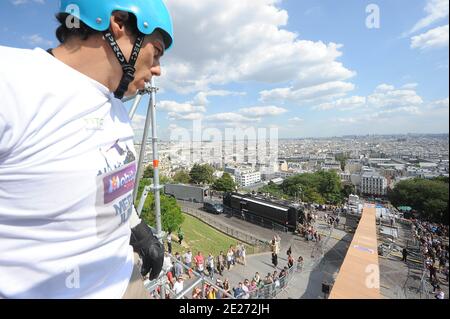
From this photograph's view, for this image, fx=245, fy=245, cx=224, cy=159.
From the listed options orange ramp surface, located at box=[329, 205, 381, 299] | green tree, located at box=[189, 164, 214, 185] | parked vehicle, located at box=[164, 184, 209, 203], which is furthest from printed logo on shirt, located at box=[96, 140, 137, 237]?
green tree, located at box=[189, 164, 214, 185]

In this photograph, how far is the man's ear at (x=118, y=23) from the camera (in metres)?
0.99

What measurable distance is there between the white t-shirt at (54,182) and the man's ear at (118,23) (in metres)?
0.24

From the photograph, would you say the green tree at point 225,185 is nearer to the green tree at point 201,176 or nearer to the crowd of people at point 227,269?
the green tree at point 201,176

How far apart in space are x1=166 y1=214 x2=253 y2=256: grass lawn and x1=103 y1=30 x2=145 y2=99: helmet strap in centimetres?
1703

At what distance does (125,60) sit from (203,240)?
69.0 ft

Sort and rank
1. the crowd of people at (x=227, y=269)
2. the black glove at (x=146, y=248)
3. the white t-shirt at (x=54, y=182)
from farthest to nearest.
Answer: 1. the crowd of people at (x=227, y=269)
2. the black glove at (x=146, y=248)
3. the white t-shirt at (x=54, y=182)

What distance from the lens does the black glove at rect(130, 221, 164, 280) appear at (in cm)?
161

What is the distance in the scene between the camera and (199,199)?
34875 millimetres

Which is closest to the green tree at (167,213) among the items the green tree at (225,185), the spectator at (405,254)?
the spectator at (405,254)

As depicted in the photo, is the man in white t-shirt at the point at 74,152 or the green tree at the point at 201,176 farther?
the green tree at the point at 201,176

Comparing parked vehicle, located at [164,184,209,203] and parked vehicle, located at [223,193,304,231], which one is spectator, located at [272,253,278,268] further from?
parked vehicle, located at [164,184,209,203]

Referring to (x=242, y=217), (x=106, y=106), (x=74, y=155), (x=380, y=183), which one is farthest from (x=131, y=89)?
(x=380, y=183)
